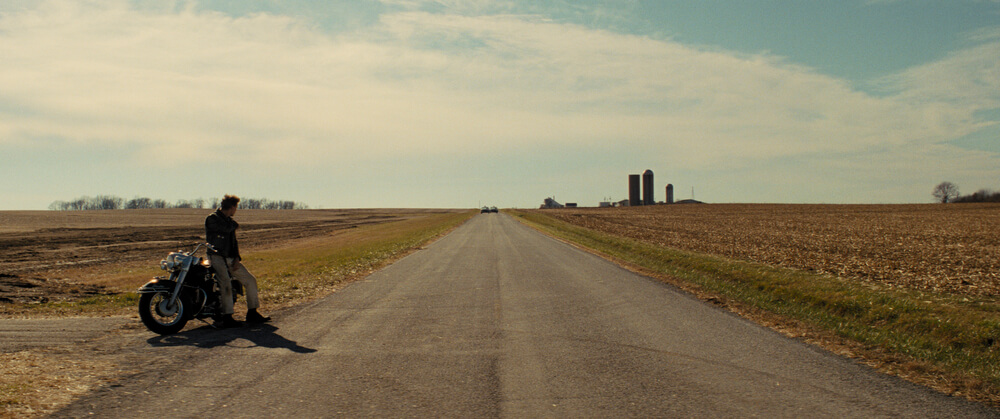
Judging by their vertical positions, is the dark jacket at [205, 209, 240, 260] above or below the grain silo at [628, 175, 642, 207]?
below

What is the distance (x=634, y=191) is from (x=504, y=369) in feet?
613

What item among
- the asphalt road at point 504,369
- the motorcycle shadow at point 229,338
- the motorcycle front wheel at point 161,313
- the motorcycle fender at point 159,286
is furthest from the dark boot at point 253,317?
the motorcycle fender at point 159,286

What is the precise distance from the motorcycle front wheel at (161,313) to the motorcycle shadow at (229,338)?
0.56 feet

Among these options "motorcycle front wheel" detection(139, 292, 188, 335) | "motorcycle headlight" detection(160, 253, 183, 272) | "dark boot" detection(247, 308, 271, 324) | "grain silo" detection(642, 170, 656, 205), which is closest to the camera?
"motorcycle front wheel" detection(139, 292, 188, 335)

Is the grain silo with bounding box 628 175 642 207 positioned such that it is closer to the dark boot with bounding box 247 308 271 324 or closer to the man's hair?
the dark boot with bounding box 247 308 271 324

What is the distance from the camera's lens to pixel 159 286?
909 centimetres

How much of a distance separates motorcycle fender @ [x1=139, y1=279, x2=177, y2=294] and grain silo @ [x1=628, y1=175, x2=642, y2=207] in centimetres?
18543

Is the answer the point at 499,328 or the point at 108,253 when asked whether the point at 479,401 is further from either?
the point at 108,253

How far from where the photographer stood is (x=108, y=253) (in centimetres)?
3556

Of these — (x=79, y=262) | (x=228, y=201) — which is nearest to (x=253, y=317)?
(x=228, y=201)

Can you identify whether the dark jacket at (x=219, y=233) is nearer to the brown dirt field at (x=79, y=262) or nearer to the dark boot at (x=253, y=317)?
the dark boot at (x=253, y=317)

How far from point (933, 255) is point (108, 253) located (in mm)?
43244

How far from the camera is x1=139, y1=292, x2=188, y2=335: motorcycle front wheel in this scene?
29.3 feet

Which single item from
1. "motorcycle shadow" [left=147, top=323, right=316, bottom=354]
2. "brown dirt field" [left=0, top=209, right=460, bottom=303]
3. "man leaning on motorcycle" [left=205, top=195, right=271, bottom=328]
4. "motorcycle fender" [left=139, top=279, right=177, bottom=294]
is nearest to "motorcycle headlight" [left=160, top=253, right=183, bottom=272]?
"motorcycle fender" [left=139, top=279, right=177, bottom=294]
